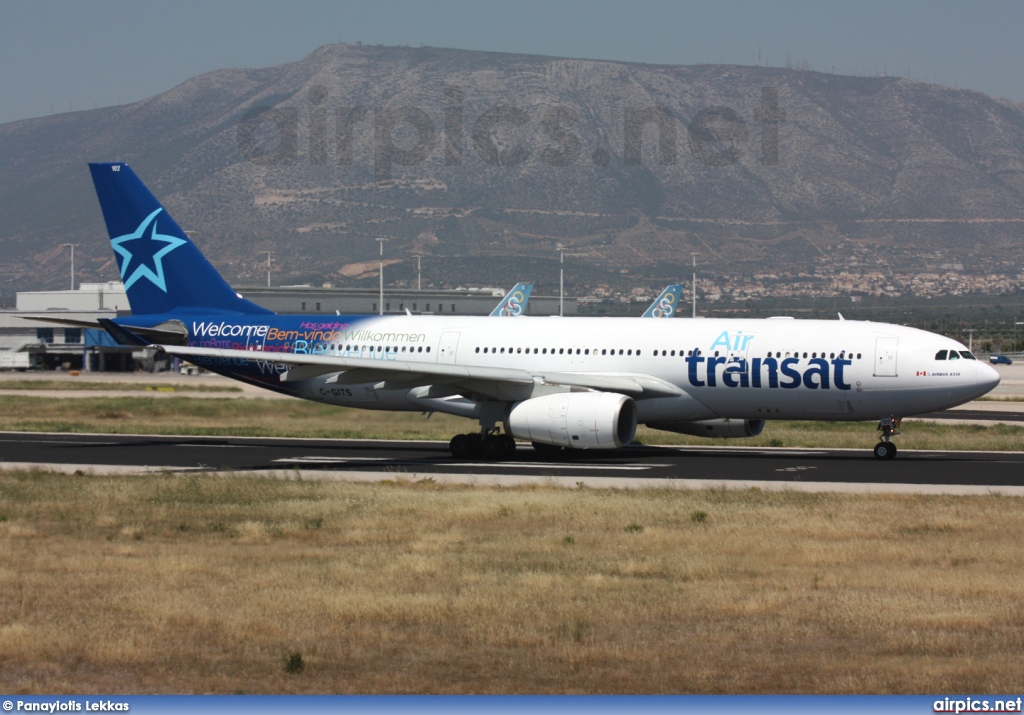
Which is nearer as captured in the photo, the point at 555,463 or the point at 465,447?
the point at 555,463

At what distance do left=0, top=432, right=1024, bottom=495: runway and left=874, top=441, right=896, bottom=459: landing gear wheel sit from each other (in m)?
0.29

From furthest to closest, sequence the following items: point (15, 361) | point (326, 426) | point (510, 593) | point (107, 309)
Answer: point (107, 309) → point (15, 361) → point (326, 426) → point (510, 593)

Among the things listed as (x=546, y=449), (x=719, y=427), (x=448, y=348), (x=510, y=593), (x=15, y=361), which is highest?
(x=15, y=361)

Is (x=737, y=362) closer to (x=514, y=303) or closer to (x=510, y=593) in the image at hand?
(x=510, y=593)

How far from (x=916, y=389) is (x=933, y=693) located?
22238 mm

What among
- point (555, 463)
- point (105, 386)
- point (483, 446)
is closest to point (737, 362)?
point (555, 463)

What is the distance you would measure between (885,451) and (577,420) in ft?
29.2

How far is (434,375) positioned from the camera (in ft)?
111

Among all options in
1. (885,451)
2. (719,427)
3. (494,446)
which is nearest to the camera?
(885,451)

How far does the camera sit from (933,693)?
1180 cm

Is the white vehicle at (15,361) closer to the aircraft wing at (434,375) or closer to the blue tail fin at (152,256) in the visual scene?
the blue tail fin at (152,256)

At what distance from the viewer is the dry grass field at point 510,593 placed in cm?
1265

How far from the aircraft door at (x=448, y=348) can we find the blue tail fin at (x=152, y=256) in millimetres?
6735

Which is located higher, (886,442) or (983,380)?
(983,380)
